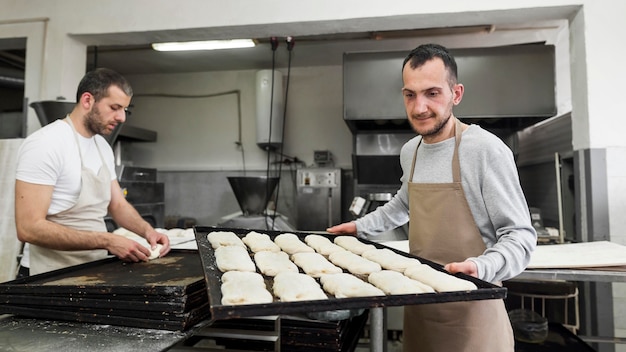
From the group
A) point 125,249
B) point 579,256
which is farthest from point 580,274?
point 125,249

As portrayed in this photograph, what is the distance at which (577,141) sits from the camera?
100 inches

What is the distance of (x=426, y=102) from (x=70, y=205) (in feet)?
5.17

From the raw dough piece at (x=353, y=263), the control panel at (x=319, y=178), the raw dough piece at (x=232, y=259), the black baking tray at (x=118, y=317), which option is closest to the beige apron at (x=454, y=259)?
the raw dough piece at (x=353, y=263)

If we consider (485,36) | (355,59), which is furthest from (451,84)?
(485,36)

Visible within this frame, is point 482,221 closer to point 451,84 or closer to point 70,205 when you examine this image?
point 451,84

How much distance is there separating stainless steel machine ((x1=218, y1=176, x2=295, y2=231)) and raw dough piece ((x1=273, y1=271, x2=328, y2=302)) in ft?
8.68

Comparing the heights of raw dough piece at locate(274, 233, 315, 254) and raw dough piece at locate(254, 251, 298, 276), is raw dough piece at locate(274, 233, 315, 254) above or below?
above

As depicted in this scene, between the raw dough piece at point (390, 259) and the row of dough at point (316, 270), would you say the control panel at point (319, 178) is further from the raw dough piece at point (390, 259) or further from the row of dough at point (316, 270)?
the raw dough piece at point (390, 259)

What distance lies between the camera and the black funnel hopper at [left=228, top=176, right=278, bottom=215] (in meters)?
3.76

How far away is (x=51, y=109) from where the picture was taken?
2664 millimetres

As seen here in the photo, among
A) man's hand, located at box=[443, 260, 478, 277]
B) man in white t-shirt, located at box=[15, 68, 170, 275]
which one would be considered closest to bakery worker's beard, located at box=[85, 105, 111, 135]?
man in white t-shirt, located at box=[15, 68, 170, 275]

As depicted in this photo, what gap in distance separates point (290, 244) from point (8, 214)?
2427 mm

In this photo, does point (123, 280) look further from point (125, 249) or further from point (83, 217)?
point (83, 217)

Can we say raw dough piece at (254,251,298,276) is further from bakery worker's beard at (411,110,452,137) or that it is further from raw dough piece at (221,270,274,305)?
bakery worker's beard at (411,110,452,137)
